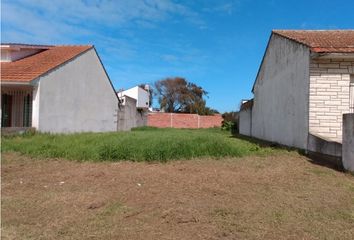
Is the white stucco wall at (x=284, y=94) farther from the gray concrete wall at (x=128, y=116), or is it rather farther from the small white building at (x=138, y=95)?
the small white building at (x=138, y=95)

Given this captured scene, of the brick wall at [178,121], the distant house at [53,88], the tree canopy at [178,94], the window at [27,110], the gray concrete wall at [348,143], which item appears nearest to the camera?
the gray concrete wall at [348,143]

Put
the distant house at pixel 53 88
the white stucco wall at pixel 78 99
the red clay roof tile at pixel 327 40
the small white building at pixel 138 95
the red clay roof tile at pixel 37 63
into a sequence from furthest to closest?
the small white building at pixel 138 95
the white stucco wall at pixel 78 99
the distant house at pixel 53 88
the red clay roof tile at pixel 37 63
the red clay roof tile at pixel 327 40

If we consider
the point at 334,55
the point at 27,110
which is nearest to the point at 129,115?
the point at 27,110

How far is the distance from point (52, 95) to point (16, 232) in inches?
577

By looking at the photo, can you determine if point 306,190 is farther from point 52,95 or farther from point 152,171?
point 52,95

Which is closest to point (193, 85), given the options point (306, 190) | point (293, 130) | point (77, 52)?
point (77, 52)

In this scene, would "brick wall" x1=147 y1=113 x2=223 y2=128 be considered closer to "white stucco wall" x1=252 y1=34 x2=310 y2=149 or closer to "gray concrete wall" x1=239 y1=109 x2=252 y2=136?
"gray concrete wall" x1=239 y1=109 x2=252 y2=136

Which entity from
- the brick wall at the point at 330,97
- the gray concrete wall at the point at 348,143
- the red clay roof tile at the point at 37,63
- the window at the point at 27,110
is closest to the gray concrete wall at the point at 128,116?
the red clay roof tile at the point at 37,63

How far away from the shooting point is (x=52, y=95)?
18.1 metres

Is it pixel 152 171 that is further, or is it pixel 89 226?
pixel 152 171

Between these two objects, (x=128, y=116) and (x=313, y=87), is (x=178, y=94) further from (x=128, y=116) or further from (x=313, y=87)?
(x=313, y=87)

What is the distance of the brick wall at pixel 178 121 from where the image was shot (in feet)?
139

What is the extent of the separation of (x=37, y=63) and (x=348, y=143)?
1671cm

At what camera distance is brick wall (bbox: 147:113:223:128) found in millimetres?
42438
